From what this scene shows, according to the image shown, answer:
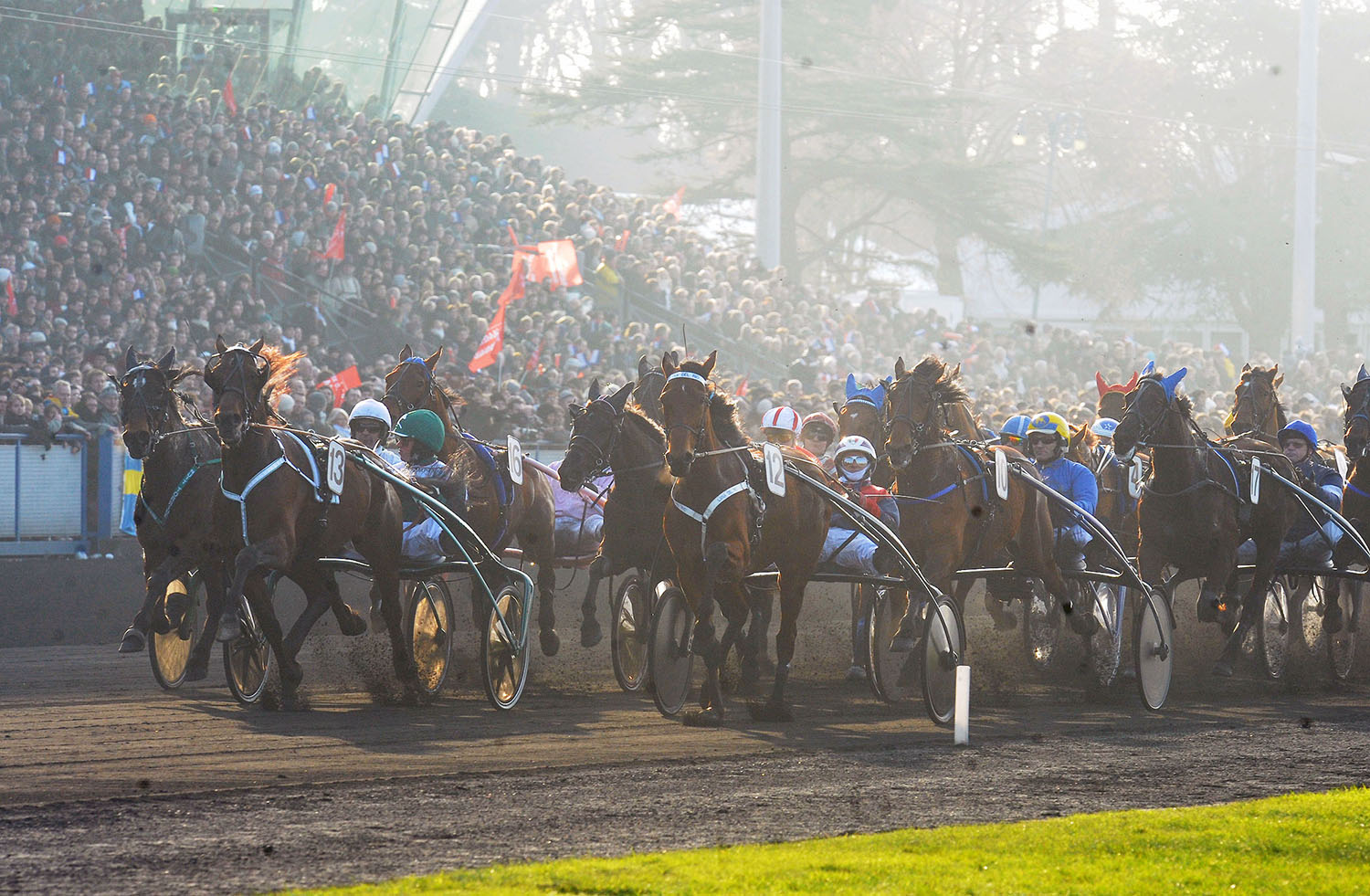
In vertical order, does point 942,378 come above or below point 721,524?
above

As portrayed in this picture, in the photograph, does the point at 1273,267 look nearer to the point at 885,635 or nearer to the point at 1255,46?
the point at 1255,46

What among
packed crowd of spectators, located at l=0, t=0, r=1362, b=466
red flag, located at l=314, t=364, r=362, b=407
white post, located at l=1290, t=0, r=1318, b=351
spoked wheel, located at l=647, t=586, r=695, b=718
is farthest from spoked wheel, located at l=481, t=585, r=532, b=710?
white post, located at l=1290, t=0, r=1318, b=351

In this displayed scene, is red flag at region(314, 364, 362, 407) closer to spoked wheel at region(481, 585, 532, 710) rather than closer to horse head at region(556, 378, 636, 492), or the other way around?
horse head at region(556, 378, 636, 492)

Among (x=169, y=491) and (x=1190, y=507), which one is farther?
(x=1190, y=507)

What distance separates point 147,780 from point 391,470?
10.8ft

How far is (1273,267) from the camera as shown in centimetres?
5216

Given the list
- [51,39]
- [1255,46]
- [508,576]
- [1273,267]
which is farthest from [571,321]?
[1255,46]

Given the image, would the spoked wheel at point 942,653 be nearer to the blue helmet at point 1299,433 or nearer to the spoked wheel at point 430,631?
the spoked wheel at point 430,631

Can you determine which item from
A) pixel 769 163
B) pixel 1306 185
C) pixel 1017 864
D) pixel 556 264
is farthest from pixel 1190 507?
pixel 1306 185

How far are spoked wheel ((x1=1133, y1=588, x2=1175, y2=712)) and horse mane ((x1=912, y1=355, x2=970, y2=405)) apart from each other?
1585mm

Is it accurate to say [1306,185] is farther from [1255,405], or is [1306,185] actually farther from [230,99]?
[1255,405]

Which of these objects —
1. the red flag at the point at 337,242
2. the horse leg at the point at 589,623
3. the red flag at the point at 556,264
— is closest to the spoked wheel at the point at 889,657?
the horse leg at the point at 589,623

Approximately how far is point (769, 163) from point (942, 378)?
76.9 feet

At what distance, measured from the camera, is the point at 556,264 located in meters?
22.6
